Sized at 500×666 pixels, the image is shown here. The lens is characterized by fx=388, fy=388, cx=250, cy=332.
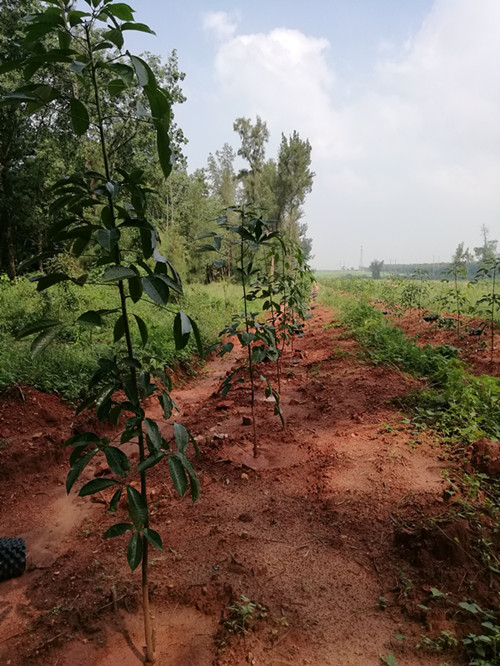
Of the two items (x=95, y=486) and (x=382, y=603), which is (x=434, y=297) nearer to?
(x=382, y=603)

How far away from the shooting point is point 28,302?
7.64 meters

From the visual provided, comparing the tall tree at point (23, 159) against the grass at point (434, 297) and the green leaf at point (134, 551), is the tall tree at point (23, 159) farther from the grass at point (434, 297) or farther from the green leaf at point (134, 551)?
the green leaf at point (134, 551)

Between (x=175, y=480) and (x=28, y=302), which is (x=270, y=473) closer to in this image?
(x=175, y=480)

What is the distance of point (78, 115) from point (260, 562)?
2166 millimetres

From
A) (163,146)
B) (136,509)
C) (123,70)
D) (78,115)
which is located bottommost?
(136,509)

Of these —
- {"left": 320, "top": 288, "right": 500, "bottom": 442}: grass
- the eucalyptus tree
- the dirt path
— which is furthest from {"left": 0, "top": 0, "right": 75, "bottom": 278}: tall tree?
the eucalyptus tree

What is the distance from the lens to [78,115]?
116 cm

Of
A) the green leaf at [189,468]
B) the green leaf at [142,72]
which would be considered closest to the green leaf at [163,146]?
the green leaf at [142,72]

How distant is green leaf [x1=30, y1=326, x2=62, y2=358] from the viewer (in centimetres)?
113

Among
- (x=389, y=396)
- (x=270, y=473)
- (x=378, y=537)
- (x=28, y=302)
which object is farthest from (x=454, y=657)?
(x=28, y=302)

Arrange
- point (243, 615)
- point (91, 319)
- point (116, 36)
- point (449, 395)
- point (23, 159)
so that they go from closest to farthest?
1. point (116, 36)
2. point (91, 319)
3. point (243, 615)
4. point (449, 395)
5. point (23, 159)

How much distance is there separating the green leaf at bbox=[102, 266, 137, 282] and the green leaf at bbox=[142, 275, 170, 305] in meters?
0.04

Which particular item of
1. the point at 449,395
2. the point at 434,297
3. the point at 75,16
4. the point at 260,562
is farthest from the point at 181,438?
the point at 434,297

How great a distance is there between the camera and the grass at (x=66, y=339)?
174 inches
